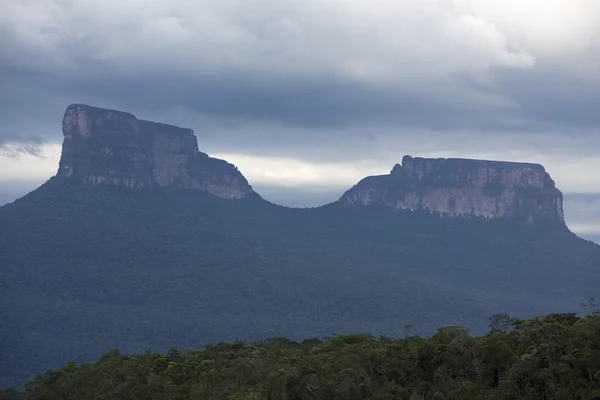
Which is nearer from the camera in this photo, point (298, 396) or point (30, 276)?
point (298, 396)

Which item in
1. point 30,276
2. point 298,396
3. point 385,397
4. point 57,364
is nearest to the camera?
point 385,397

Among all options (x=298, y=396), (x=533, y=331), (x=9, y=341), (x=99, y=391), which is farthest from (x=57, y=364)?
(x=533, y=331)

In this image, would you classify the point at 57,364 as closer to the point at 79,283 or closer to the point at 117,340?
the point at 117,340

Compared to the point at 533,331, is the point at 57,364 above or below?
below

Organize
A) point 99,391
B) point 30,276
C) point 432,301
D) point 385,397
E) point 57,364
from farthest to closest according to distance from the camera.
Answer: point 432,301
point 30,276
point 57,364
point 99,391
point 385,397

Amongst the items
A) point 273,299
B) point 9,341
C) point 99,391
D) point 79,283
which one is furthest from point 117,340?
point 99,391

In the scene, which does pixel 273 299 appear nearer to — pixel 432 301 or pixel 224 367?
pixel 432 301
